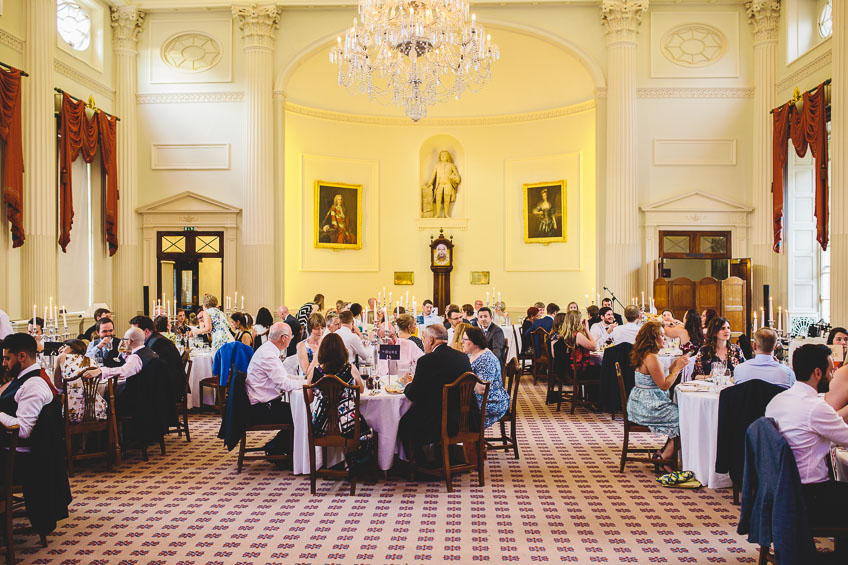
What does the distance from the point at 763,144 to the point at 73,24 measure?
1303 cm

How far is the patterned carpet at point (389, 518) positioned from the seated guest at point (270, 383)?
499 millimetres

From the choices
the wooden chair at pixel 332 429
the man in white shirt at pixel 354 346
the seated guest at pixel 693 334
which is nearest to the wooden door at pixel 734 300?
the seated guest at pixel 693 334

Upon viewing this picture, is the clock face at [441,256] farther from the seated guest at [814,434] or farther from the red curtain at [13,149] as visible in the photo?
the seated guest at [814,434]

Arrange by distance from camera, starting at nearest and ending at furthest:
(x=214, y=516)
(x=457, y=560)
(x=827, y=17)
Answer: (x=457, y=560) < (x=214, y=516) < (x=827, y=17)

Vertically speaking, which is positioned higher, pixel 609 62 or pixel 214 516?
pixel 609 62

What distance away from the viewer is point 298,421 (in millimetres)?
6344

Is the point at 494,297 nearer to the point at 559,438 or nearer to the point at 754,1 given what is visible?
the point at 754,1

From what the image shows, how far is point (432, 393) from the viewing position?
19.5 feet

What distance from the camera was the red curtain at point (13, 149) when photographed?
10.9m

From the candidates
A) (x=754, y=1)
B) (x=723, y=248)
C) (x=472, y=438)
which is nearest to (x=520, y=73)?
(x=754, y=1)

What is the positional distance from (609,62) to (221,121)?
775cm

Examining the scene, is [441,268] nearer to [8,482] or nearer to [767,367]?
[767,367]

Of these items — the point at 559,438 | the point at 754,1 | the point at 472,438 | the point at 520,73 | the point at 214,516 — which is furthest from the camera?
the point at 520,73

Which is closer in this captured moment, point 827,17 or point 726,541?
point 726,541
